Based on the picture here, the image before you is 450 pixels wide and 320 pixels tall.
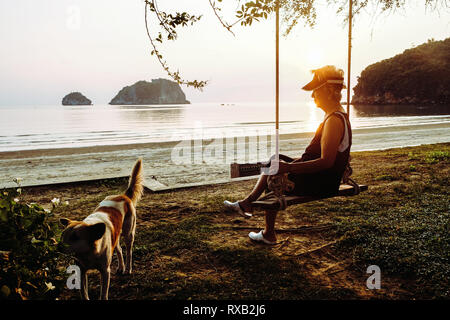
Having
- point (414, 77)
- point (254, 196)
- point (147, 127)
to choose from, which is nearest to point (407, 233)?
point (254, 196)

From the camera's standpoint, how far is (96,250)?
104 inches

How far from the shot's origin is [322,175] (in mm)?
3635

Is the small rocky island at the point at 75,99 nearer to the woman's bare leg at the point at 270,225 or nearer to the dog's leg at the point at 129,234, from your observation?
the dog's leg at the point at 129,234

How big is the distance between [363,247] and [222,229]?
1.82 meters

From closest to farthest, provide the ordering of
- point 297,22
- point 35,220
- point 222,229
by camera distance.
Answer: point 35,220 → point 222,229 → point 297,22

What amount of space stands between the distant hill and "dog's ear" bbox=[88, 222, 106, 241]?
8469 centimetres

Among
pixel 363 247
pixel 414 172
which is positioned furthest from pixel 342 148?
pixel 414 172

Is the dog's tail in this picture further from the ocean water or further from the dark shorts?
the ocean water

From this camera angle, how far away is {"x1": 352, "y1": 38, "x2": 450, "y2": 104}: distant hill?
75.1 m

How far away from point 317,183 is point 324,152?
0.39m

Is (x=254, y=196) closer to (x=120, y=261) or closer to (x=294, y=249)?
(x=294, y=249)
